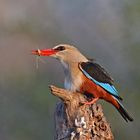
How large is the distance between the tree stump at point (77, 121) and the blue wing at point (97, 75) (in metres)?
0.85

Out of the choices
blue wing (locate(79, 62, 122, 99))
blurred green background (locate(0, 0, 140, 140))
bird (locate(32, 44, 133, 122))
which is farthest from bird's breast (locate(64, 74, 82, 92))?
blurred green background (locate(0, 0, 140, 140))

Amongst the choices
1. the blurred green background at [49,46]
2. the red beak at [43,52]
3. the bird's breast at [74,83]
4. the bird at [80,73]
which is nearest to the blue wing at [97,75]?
the bird at [80,73]

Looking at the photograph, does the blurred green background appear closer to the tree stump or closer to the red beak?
the red beak

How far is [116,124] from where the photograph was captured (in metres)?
10.9

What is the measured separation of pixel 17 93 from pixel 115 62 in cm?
133

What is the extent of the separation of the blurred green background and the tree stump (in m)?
4.31

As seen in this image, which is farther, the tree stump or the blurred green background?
the blurred green background

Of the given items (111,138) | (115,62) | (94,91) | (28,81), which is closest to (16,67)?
(28,81)

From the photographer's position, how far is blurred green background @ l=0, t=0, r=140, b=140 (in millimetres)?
11102

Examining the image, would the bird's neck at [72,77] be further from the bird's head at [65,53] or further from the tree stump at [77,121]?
the tree stump at [77,121]

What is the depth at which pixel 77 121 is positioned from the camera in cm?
633

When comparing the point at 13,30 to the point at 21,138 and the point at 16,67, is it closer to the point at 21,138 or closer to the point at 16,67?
the point at 16,67

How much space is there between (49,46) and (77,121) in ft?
19.1

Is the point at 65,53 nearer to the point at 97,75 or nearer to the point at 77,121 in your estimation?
the point at 97,75
